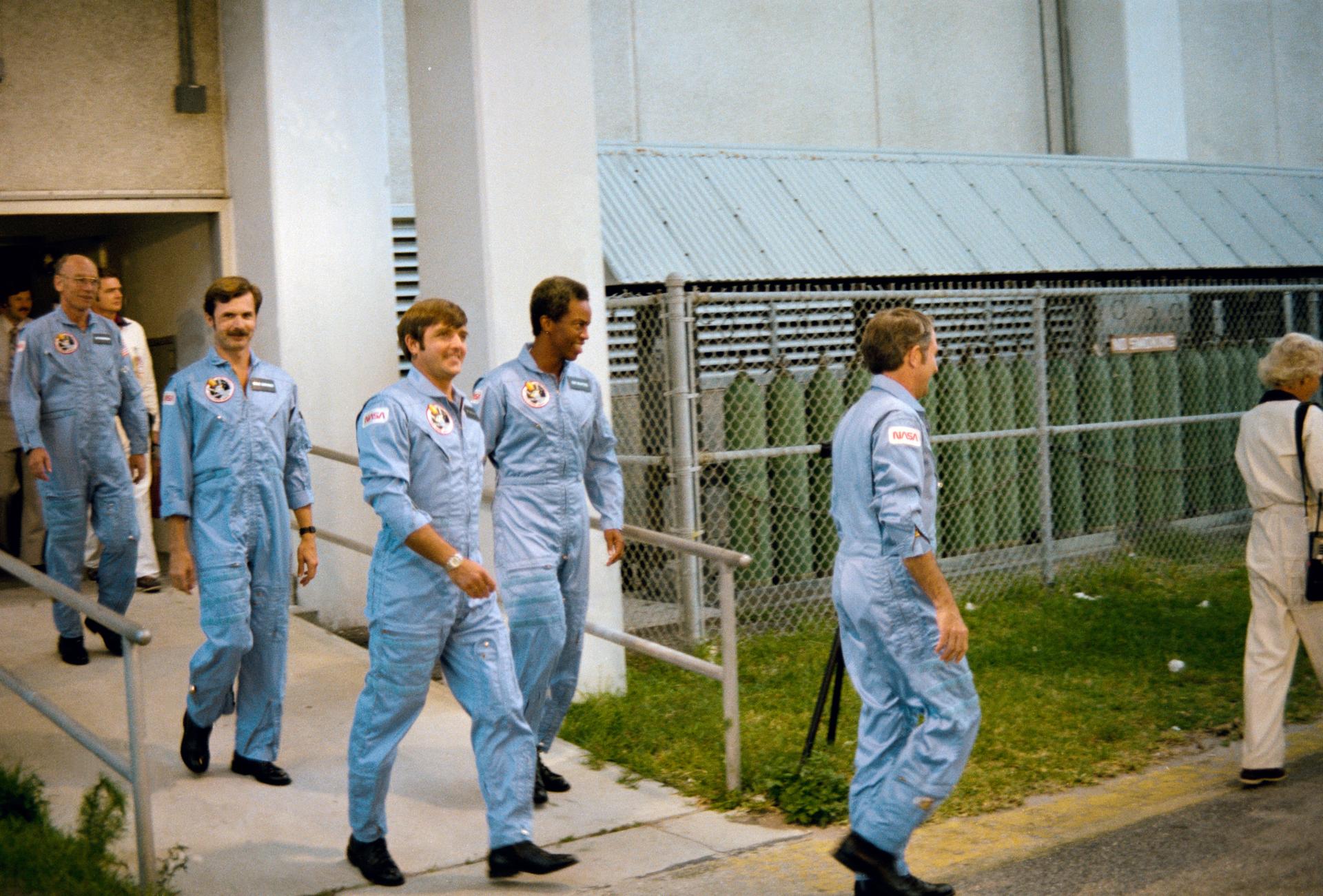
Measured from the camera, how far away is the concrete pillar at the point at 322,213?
8.15 meters

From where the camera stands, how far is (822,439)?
32.2 ft

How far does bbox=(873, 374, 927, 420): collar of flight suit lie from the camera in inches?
173

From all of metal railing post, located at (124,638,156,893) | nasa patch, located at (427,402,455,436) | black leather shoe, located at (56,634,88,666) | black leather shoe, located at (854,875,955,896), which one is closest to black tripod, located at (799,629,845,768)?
black leather shoe, located at (854,875,955,896)

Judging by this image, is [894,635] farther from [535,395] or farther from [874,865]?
[535,395]

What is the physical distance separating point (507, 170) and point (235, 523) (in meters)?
2.40

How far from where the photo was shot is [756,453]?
850cm

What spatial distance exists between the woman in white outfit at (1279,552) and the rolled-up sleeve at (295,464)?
381 cm

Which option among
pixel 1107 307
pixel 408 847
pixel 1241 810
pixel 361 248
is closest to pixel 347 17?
pixel 361 248

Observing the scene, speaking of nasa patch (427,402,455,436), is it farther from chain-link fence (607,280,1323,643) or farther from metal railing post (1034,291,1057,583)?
metal railing post (1034,291,1057,583)

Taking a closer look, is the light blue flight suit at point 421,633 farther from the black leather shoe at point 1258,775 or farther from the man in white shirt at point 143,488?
the man in white shirt at point 143,488

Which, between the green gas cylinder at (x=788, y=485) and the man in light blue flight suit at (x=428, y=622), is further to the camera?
the green gas cylinder at (x=788, y=485)

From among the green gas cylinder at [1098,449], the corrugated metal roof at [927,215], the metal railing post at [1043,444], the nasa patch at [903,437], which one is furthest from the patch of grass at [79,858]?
the green gas cylinder at [1098,449]

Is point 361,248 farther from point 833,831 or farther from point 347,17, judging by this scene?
point 833,831

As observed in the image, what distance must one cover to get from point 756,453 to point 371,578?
401 centimetres
